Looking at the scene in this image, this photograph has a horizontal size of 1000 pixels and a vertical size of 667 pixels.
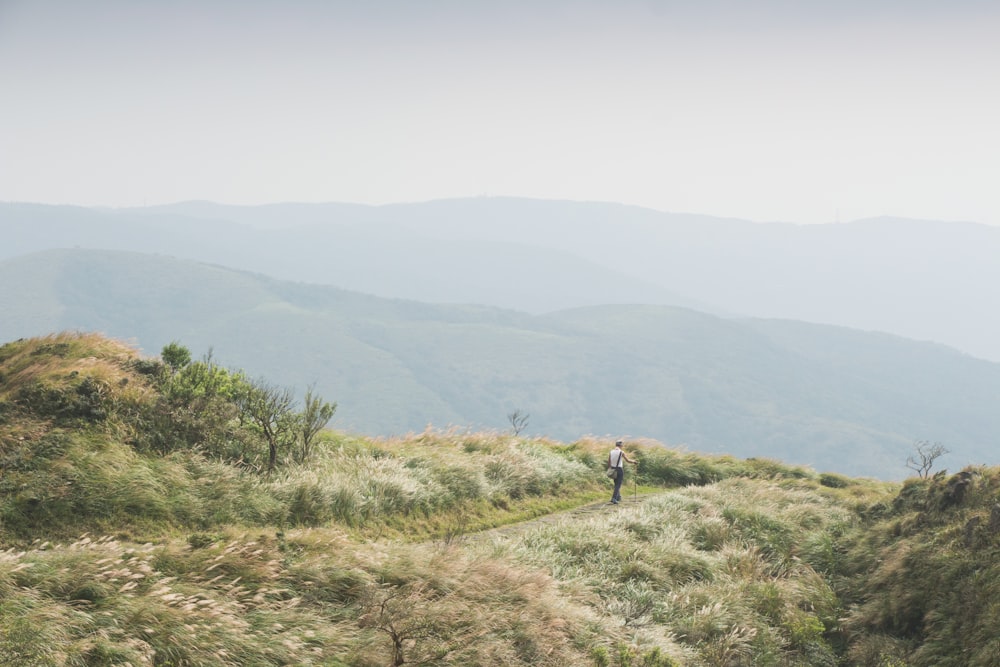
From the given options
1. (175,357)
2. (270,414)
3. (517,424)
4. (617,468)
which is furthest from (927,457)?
(175,357)

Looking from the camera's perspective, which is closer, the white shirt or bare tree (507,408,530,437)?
the white shirt

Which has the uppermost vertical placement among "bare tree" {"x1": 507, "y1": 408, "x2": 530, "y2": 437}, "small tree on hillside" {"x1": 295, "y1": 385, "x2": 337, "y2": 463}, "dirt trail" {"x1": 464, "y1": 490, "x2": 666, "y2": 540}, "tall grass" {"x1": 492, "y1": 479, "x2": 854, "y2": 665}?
"small tree on hillside" {"x1": 295, "y1": 385, "x2": 337, "y2": 463}

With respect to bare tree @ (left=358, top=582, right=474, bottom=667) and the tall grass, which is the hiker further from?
bare tree @ (left=358, top=582, right=474, bottom=667)

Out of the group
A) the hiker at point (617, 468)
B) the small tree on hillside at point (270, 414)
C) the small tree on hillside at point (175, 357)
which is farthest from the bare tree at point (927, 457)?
the small tree on hillside at point (175, 357)

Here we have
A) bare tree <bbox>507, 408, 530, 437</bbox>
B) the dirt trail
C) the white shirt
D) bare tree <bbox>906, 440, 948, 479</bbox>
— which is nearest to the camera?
the dirt trail

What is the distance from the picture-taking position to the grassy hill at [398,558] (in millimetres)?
6898

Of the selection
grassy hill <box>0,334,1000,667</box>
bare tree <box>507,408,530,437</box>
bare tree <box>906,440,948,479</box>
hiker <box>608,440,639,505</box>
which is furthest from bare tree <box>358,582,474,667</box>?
bare tree <box>507,408,530,437</box>

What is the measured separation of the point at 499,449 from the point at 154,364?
29.2 ft

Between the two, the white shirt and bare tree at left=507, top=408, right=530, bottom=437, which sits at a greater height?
the white shirt

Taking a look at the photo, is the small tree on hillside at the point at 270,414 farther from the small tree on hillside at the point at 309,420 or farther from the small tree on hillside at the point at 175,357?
the small tree on hillside at the point at 175,357

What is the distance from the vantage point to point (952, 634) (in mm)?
8789

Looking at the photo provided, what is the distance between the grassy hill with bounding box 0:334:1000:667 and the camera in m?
6.90

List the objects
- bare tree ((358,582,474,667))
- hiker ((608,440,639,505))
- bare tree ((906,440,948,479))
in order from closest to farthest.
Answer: bare tree ((358,582,474,667)) < hiker ((608,440,639,505)) < bare tree ((906,440,948,479))

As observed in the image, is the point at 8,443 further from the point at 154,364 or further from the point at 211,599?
the point at 211,599
